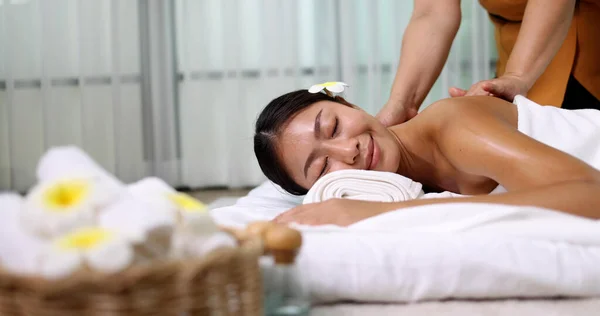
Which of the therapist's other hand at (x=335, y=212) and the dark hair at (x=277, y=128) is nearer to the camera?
the therapist's other hand at (x=335, y=212)

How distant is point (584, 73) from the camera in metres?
2.47

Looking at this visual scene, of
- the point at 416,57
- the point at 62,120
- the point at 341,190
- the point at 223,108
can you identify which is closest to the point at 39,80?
the point at 62,120

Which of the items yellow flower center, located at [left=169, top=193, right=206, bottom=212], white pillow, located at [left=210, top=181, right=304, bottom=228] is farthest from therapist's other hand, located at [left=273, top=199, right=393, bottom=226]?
yellow flower center, located at [left=169, top=193, right=206, bottom=212]

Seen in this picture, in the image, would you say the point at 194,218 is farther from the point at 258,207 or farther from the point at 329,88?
the point at 329,88

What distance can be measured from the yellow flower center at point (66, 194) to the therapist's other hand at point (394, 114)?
1578 millimetres

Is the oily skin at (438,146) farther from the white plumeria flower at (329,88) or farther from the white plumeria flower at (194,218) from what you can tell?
the white plumeria flower at (194,218)

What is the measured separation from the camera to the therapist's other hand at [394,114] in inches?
88.7

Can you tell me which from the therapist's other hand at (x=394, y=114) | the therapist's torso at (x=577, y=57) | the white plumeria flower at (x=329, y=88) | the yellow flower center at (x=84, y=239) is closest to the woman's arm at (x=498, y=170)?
the white plumeria flower at (x=329, y=88)

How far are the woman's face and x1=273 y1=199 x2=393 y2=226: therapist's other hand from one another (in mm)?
337

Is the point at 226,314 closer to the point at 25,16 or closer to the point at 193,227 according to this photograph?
the point at 193,227

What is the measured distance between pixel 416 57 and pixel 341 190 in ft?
3.14

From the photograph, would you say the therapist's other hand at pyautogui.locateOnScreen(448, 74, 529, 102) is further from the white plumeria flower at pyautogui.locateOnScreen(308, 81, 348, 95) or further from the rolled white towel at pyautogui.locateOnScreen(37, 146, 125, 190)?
the rolled white towel at pyautogui.locateOnScreen(37, 146, 125, 190)

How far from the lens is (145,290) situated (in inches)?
28.6

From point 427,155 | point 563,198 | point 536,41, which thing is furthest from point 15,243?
point 536,41
